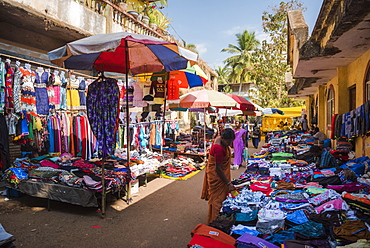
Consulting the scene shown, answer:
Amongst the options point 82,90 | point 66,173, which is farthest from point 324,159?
point 82,90

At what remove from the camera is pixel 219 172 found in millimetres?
4285

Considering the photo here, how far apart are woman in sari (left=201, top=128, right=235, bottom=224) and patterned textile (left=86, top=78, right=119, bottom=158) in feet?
7.26

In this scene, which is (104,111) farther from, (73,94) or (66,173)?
(73,94)

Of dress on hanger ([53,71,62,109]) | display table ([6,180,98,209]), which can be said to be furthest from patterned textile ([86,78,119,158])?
dress on hanger ([53,71,62,109])

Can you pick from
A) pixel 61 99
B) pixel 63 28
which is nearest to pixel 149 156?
pixel 61 99

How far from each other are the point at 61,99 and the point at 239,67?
112 feet

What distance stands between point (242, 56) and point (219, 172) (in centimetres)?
3666

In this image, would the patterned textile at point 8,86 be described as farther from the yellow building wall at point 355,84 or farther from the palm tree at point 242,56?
the palm tree at point 242,56

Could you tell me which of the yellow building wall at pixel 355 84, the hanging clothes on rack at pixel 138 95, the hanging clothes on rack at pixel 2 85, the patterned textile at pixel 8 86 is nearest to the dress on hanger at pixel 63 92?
the patterned textile at pixel 8 86

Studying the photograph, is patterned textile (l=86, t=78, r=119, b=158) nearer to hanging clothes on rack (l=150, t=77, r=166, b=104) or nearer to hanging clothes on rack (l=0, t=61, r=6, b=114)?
hanging clothes on rack (l=0, t=61, r=6, b=114)

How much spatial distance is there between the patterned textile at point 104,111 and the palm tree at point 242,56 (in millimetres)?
34870

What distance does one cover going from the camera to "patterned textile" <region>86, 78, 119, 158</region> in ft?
17.6

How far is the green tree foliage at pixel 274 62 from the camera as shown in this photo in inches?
806

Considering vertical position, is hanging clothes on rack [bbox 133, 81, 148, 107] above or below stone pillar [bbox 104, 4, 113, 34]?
below
